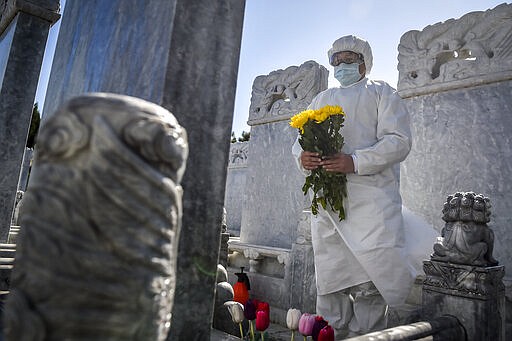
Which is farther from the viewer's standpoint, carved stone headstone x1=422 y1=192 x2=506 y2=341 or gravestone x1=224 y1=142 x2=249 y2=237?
gravestone x1=224 y1=142 x2=249 y2=237

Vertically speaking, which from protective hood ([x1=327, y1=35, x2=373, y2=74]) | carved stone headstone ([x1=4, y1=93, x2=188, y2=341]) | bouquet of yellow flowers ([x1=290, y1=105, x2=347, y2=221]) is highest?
protective hood ([x1=327, y1=35, x2=373, y2=74])

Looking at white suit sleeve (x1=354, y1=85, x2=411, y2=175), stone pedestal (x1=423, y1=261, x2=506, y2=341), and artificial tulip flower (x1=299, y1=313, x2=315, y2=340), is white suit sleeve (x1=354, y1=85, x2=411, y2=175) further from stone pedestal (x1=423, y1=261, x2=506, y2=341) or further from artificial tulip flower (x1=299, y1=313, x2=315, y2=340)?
artificial tulip flower (x1=299, y1=313, x2=315, y2=340)

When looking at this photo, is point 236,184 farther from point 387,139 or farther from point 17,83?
point 387,139

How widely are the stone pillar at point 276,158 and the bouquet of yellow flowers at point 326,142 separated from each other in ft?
6.99

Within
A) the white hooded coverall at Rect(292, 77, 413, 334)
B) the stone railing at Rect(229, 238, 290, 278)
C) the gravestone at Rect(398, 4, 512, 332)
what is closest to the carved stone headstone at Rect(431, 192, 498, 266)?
the white hooded coverall at Rect(292, 77, 413, 334)

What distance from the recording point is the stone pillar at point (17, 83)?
319 cm

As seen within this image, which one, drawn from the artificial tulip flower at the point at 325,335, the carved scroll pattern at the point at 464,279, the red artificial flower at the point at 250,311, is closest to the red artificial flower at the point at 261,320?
the red artificial flower at the point at 250,311

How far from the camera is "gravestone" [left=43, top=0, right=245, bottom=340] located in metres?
1.25

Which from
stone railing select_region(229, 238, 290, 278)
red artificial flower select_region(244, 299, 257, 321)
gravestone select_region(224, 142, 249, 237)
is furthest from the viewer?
gravestone select_region(224, 142, 249, 237)

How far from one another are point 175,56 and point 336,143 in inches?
54.3

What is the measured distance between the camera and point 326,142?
238 cm

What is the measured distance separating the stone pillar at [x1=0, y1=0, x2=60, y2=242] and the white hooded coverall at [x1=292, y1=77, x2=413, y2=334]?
98.7 inches

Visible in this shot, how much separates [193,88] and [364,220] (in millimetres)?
1491

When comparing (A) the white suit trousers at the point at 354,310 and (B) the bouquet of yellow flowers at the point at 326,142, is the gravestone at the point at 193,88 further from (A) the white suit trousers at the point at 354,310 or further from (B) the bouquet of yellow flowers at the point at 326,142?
(A) the white suit trousers at the point at 354,310
